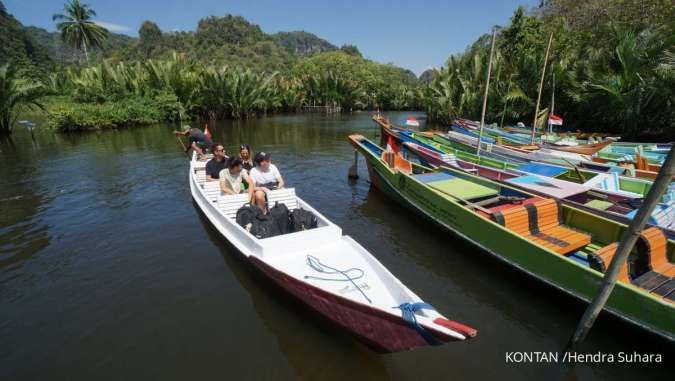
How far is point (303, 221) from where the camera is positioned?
6.35 meters

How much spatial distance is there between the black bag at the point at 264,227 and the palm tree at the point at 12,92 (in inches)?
950

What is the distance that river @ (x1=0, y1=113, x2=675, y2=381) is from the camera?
4543 millimetres

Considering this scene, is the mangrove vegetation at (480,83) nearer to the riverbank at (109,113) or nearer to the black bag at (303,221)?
the riverbank at (109,113)

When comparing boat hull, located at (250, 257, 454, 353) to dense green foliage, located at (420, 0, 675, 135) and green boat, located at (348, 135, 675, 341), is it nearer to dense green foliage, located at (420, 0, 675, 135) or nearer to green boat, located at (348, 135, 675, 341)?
green boat, located at (348, 135, 675, 341)

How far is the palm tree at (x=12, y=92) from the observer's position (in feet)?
66.4

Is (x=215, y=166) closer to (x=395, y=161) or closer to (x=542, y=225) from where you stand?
(x=395, y=161)

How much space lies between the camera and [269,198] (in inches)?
293

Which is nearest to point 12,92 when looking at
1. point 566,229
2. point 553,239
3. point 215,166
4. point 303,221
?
point 215,166

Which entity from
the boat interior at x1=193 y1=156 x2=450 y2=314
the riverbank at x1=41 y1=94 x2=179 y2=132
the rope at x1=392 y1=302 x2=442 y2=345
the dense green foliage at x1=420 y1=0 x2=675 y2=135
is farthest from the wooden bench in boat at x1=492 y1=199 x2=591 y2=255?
the riverbank at x1=41 y1=94 x2=179 y2=132

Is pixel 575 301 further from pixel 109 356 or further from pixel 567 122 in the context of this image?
pixel 567 122

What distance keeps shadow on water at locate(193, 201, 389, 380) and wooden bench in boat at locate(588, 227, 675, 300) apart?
3.60 m

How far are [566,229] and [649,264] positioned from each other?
1.72 metres

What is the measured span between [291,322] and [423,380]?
2.14m

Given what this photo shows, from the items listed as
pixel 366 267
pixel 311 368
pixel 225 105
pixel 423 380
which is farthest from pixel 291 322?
pixel 225 105
